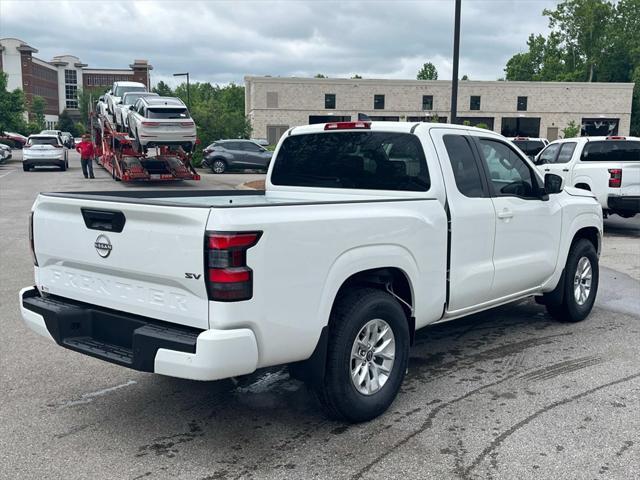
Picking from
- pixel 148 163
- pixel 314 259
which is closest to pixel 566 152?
pixel 314 259

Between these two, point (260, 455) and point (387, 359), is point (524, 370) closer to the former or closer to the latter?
point (387, 359)

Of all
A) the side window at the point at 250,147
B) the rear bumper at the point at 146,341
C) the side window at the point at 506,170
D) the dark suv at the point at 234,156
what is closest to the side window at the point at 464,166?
the side window at the point at 506,170

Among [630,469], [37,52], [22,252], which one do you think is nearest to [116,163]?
[22,252]

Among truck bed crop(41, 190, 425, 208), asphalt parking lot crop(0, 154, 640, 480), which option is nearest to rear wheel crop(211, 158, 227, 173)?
asphalt parking lot crop(0, 154, 640, 480)

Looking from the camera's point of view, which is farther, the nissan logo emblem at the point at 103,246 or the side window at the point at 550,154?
the side window at the point at 550,154

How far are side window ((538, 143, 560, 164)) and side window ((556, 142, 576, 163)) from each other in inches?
6.3

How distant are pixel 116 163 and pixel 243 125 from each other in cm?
2073

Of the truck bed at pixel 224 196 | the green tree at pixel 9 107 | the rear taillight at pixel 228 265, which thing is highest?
the green tree at pixel 9 107

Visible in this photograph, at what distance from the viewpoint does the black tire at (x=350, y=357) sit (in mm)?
3900

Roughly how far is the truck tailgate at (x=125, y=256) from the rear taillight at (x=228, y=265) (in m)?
0.05

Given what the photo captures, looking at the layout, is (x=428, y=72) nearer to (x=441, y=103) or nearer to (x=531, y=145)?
(x=441, y=103)

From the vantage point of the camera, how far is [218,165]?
31.0 m

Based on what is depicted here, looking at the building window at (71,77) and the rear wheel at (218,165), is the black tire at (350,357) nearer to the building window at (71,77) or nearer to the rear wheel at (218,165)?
the rear wheel at (218,165)

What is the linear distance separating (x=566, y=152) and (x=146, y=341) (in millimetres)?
12741
